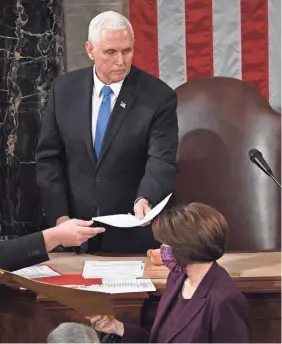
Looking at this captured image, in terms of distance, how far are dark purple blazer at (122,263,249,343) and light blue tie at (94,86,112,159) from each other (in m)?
1.38

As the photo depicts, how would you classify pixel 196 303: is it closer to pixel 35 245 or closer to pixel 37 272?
pixel 35 245

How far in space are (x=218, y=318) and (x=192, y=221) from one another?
30 cm

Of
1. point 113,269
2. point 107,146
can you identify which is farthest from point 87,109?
point 113,269

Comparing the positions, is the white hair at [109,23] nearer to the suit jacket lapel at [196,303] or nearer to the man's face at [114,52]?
the man's face at [114,52]

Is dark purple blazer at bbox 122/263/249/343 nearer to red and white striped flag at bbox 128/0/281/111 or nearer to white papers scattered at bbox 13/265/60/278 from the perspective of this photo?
white papers scattered at bbox 13/265/60/278

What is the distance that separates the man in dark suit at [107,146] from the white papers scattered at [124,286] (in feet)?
2.37

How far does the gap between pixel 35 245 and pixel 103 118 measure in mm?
1022

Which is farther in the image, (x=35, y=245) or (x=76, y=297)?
(x=35, y=245)

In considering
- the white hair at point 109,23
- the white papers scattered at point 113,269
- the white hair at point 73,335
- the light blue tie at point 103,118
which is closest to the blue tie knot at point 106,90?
the light blue tie at point 103,118

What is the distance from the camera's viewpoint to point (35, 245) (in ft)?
8.20

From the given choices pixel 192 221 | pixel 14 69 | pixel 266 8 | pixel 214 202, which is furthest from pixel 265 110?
pixel 192 221

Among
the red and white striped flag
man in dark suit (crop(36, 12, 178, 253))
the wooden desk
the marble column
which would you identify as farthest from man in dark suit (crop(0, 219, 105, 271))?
the red and white striped flag

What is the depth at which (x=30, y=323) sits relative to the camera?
2.29 metres

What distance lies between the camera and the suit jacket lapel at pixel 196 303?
2014mm
